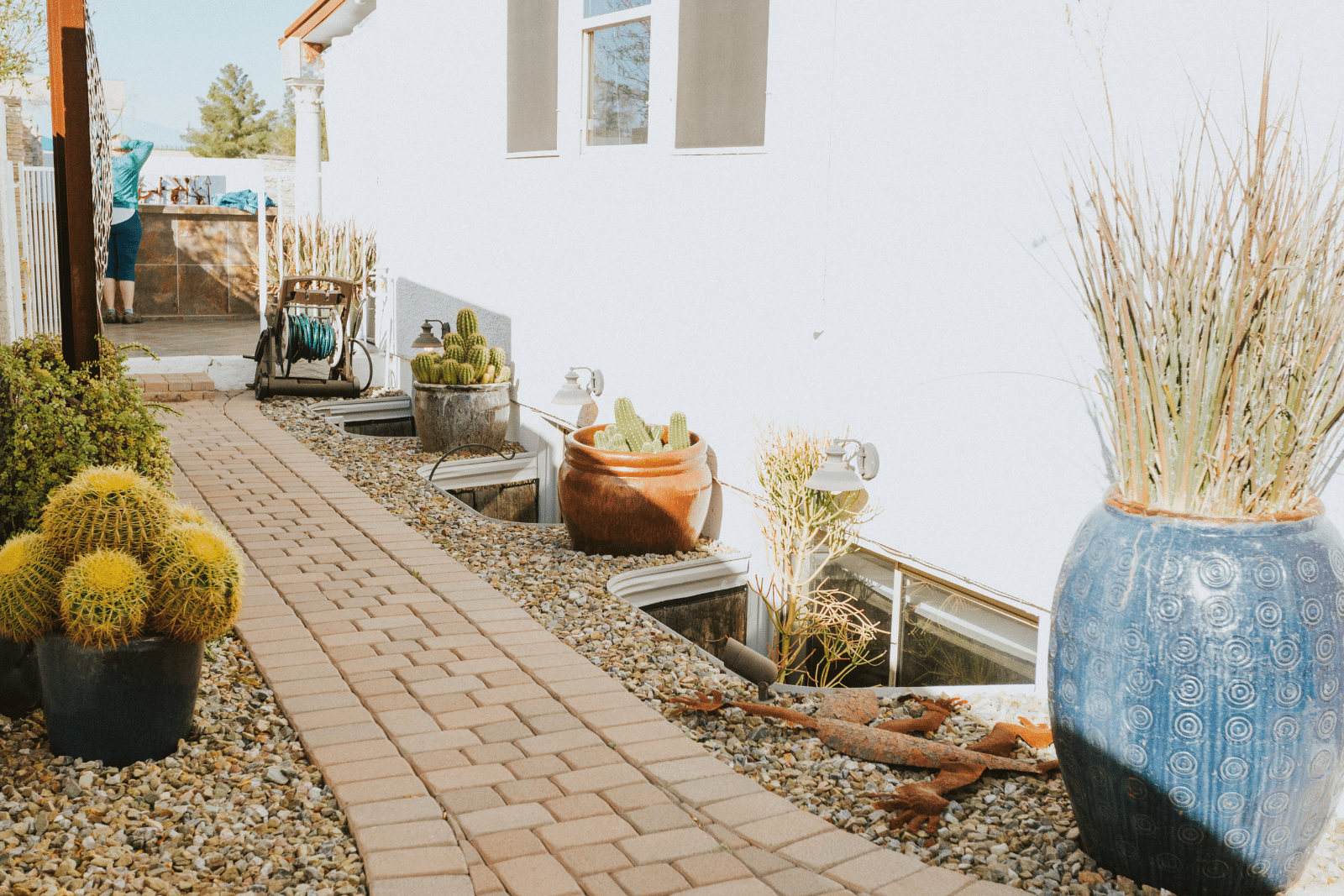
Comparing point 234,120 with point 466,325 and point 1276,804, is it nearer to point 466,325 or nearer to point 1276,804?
point 466,325

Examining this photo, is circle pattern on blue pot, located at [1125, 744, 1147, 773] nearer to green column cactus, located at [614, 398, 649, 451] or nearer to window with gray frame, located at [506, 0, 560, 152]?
green column cactus, located at [614, 398, 649, 451]

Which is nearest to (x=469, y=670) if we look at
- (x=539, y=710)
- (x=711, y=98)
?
(x=539, y=710)

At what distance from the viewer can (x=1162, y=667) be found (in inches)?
99.0

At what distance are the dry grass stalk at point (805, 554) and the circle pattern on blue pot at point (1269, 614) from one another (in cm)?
233

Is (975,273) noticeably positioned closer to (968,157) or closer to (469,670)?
(968,157)

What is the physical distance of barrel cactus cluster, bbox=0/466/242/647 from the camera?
117 inches

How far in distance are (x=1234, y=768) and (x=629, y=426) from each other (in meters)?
3.59

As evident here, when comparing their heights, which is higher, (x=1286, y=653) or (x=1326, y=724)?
(x=1286, y=653)

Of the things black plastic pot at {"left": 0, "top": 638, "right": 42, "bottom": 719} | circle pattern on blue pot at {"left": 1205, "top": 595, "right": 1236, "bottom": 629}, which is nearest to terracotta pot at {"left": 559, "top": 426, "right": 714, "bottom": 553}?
black plastic pot at {"left": 0, "top": 638, "right": 42, "bottom": 719}

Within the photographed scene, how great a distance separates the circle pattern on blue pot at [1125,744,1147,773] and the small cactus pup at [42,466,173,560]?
8.38 feet

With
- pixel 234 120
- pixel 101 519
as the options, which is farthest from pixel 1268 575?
pixel 234 120

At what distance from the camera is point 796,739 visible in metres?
3.53

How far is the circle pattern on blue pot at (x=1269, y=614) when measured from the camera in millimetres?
2449

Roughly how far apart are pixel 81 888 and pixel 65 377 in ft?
6.53
